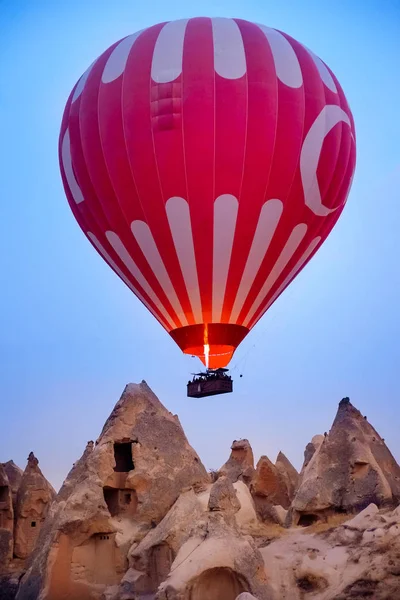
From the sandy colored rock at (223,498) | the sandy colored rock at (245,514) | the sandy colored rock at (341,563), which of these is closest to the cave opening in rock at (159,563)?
the sandy colored rock at (245,514)

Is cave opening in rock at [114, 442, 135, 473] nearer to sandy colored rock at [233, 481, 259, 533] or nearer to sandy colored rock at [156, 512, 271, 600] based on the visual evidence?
sandy colored rock at [233, 481, 259, 533]

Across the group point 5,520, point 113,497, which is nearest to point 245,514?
point 113,497

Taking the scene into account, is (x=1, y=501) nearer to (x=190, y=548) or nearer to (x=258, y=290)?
(x=190, y=548)

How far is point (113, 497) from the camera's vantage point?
67.3 ft

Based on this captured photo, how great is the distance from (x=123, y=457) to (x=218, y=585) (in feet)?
22.9

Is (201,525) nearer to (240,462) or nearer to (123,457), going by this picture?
(123,457)

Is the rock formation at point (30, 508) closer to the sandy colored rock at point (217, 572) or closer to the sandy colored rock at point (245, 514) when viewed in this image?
the sandy colored rock at point (245, 514)

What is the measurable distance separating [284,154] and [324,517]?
8.91 m

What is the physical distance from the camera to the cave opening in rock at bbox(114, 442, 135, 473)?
21266 millimetres

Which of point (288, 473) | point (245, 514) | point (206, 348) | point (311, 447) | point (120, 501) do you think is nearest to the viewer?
point (206, 348)

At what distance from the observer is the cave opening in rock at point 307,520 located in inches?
769

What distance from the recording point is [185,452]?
20891 millimetres

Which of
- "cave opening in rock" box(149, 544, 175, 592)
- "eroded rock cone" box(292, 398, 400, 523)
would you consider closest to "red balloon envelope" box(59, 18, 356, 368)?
"cave opening in rock" box(149, 544, 175, 592)

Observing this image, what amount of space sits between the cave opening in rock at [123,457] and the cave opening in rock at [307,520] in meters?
4.62
